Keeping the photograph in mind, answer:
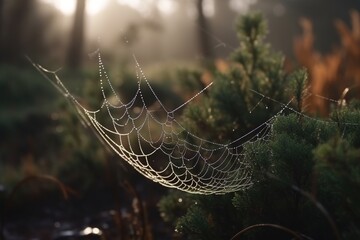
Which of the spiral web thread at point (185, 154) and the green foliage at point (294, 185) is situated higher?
the spiral web thread at point (185, 154)

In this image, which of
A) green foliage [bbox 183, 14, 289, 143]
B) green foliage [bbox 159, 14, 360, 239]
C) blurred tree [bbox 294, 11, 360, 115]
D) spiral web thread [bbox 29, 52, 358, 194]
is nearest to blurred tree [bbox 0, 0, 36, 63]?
spiral web thread [bbox 29, 52, 358, 194]

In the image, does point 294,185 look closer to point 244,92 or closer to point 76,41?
point 244,92

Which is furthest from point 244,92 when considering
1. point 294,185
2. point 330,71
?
point 294,185

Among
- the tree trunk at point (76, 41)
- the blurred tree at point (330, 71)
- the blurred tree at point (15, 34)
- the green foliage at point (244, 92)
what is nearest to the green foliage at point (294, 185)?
the green foliage at point (244, 92)

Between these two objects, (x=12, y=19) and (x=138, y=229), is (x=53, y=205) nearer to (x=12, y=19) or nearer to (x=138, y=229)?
(x=138, y=229)

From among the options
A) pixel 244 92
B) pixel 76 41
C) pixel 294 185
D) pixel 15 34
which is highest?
pixel 76 41

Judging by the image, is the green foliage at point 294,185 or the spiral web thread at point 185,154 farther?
the spiral web thread at point 185,154

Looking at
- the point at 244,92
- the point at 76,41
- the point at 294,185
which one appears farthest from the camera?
the point at 76,41

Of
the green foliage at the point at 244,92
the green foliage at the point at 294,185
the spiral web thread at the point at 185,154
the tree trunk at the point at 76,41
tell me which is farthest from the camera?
→ the tree trunk at the point at 76,41

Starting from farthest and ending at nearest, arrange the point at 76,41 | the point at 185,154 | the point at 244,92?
the point at 76,41 < the point at 185,154 < the point at 244,92

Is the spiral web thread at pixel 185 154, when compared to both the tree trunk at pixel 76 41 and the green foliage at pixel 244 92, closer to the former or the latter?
the green foliage at pixel 244 92

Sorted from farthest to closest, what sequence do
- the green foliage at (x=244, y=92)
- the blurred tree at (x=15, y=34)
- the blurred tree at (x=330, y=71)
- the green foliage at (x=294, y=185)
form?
1. the blurred tree at (x=15, y=34)
2. the blurred tree at (x=330, y=71)
3. the green foliage at (x=244, y=92)
4. the green foliage at (x=294, y=185)
